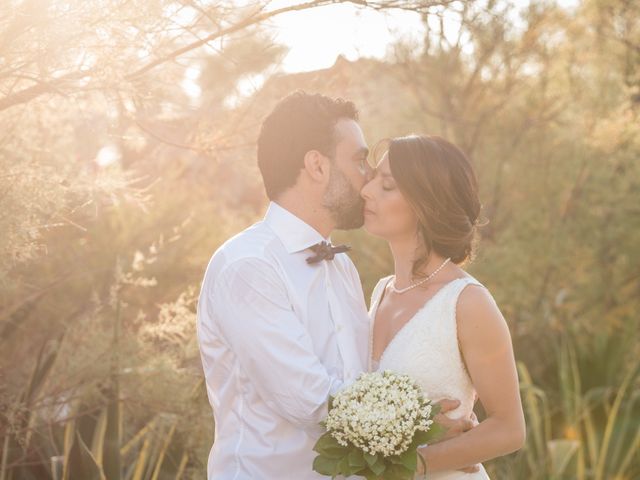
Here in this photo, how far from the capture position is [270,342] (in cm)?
305

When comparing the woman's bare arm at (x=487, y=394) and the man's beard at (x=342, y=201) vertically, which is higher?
the man's beard at (x=342, y=201)

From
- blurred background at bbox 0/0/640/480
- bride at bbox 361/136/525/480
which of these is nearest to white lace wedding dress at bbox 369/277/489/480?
bride at bbox 361/136/525/480

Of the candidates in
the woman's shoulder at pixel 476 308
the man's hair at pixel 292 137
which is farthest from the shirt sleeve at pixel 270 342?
the woman's shoulder at pixel 476 308

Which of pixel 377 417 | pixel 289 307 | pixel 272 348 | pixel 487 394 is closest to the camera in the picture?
pixel 377 417

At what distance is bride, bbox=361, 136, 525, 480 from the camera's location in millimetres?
3334

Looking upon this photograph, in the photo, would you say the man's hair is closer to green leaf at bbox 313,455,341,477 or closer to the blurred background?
the blurred background

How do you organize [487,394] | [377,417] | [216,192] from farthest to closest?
[216,192], [487,394], [377,417]

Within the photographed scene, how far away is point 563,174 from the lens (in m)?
9.81

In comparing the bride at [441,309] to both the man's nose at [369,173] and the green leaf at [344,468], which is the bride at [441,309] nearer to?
the man's nose at [369,173]

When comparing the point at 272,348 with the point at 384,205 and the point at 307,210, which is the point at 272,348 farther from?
the point at 384,205

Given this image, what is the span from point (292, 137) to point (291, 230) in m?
0.38

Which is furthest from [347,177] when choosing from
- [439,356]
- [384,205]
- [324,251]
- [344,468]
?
[344,468]

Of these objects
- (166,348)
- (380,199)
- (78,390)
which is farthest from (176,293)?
(380,199)

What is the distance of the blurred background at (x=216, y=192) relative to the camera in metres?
3.71
